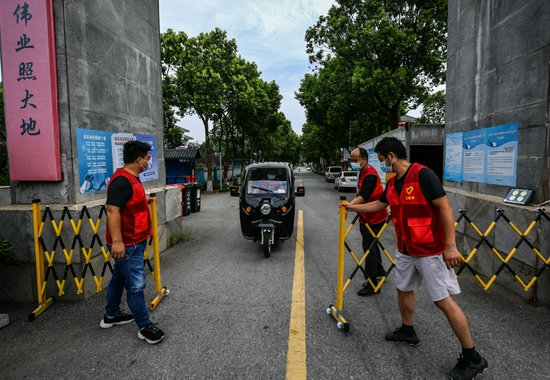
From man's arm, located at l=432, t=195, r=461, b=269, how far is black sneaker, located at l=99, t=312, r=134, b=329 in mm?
3388

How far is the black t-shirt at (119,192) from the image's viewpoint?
2.91 meters

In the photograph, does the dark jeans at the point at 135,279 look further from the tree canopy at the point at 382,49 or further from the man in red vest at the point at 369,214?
the tree canopy at the point at 382,49

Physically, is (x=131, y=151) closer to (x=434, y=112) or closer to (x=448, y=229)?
(x=448, y=229)

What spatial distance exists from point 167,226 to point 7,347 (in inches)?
147

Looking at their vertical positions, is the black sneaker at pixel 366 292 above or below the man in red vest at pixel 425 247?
below

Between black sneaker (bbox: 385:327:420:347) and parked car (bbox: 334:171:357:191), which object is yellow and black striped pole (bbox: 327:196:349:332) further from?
parked car (bbox: 334:171:357:191)

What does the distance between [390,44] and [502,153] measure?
1318 centimetres

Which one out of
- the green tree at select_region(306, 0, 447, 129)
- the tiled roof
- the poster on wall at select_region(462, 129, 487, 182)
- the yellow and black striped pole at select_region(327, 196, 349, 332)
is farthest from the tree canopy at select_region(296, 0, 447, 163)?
the yellow and black striped pole at select_region(327, 196, 349, 332)

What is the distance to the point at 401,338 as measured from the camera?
2967 mm

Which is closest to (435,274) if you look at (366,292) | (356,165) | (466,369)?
(466,369)

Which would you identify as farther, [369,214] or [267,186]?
[267,186]

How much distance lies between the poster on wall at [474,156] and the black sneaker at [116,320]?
5.66m

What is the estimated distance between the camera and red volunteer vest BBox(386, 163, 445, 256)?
2.62 metres

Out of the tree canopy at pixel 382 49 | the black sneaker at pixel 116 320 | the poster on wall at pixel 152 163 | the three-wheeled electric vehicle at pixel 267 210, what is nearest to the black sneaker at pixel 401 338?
the black sneaker at pixel 116 320
